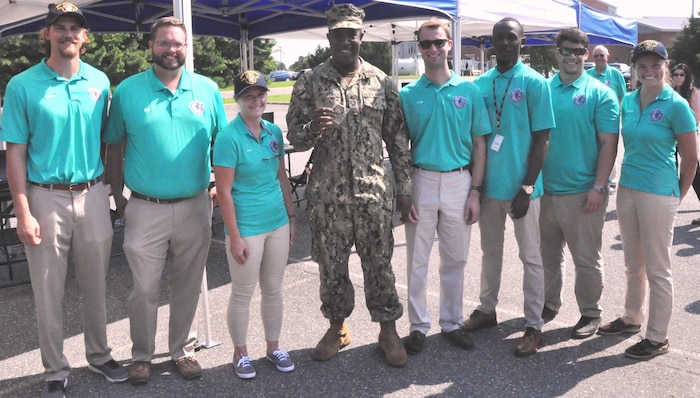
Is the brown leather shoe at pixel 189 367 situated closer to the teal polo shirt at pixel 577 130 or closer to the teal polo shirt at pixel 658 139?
the teal polo shirt at pixel 577 130

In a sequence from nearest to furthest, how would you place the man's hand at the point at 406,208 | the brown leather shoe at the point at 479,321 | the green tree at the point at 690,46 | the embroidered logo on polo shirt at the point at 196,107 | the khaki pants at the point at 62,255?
the khaki pants at the point at 62,255, the embroidered logo on polo shirt at the point at 196,107, the man's hand at the point at 406,208, the brown leather shoe at the point at 479,321, the green tree at the point at 690,46

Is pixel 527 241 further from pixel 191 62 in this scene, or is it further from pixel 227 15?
pixel 227 15

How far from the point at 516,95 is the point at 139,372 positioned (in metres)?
2.57

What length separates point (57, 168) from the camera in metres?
2.96

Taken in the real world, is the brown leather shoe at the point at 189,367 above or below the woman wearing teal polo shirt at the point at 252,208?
below

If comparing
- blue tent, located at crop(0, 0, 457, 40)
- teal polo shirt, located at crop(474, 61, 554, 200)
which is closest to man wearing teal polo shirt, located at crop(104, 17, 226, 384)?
teal polo shirt, located at crop(474, 61, 554, 200)

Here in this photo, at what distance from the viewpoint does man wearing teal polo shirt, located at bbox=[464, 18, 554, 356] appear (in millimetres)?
3457

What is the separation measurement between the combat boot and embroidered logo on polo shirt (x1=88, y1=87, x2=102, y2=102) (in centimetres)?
197

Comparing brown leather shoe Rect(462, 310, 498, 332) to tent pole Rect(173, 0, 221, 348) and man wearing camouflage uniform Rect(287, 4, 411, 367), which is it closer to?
man wearing camouflage uniform Rect(287, 4, 411, 367)

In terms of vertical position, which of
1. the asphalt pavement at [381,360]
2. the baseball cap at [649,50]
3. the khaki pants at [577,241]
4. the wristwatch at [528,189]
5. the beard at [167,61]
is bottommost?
the asphalt pavement at [381,360]

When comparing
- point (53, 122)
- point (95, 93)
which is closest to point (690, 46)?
point (95, 93)

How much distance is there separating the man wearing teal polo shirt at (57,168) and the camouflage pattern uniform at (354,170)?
103cm

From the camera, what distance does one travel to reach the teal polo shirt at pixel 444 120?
3434mm

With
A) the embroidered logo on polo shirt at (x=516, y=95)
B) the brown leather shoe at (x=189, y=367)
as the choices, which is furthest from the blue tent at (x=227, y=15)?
the brown leather shoe at (x=189, y=367)
